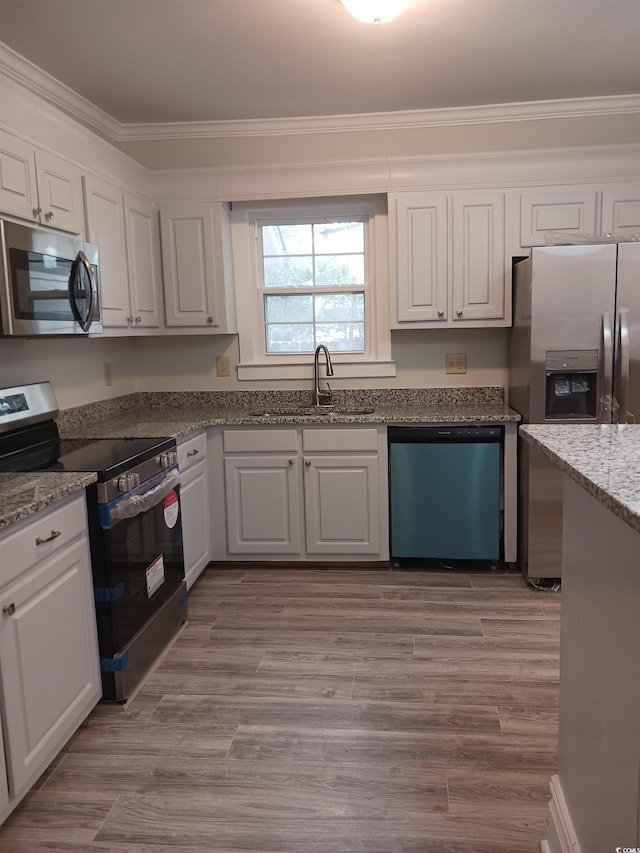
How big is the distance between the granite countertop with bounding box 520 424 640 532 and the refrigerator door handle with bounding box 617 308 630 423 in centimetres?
146

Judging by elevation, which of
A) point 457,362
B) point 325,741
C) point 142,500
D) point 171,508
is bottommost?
point 325,741

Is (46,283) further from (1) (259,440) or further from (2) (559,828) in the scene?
(2) (559,828)

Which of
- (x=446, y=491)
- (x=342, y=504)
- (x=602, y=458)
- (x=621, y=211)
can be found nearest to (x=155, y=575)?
(x=342, y=504)

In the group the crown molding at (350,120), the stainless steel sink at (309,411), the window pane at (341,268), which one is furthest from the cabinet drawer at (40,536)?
the window pane at (341,268)

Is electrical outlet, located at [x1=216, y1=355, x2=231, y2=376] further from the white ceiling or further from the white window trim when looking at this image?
the white ceiling

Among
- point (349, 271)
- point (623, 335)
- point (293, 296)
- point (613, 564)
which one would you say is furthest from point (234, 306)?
point (613, 564)

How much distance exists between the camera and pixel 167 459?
2.82m

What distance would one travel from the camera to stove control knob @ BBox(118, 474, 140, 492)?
237 centimetres

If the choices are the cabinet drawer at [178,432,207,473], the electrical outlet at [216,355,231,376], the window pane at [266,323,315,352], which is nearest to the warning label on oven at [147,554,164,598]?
the cabinet drawer at [178,432,207,473]

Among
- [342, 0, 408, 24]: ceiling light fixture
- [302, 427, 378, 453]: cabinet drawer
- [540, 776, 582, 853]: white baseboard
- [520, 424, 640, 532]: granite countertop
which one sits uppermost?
[342, 0, 408, 24]: ceiling light fixture

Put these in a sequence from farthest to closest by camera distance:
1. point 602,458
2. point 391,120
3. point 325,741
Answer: point 391,120, point 325,741, point 602,458

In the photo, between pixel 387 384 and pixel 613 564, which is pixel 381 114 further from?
pixel 613 564

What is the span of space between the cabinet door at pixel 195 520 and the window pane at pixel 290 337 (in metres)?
1.00

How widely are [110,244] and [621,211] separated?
2677 mm
